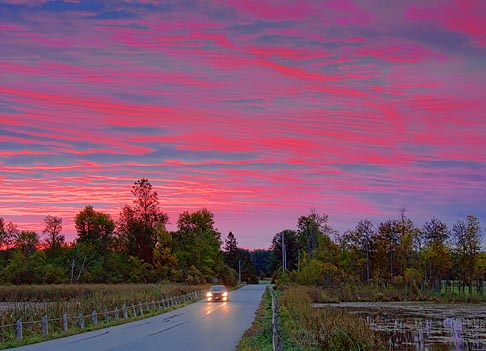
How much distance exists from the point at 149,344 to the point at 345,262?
6048 centimetres

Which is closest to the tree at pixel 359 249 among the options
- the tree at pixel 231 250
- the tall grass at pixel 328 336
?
the tall grass at pixel 328 336

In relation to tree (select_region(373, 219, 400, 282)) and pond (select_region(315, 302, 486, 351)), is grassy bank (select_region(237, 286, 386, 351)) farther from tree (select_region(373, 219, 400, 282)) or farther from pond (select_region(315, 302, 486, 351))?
tree (select_region(373, 219, 400, 282))

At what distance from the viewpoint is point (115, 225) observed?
126 metres

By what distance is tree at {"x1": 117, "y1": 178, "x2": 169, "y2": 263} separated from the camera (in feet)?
385

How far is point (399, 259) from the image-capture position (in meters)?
82.6

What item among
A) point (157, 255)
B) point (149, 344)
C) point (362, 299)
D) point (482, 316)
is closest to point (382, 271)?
point (362, 299)

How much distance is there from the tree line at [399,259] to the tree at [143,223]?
124ft

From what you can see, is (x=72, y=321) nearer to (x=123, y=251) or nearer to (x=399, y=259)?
(x=399, y=259)

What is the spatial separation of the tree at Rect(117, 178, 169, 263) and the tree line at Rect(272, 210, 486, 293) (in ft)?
124

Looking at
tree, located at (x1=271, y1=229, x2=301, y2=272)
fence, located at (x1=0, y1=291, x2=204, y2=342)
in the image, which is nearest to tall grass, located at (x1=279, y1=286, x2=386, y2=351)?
fence, located at (x1=0, y1=291, x2=204, y2=342)

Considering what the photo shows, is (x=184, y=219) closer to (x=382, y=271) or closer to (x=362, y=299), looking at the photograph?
(x=382, y=271)

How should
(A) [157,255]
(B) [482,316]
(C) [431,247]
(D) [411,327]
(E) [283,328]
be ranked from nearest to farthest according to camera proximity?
1. (E) [283,328]
2. (D) [411,327]
3. (B) [482,316]
4. (C) [431,247]
5. (A) [157,255]

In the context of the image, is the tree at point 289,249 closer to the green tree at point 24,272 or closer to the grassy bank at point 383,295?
the green tree at point 24,272

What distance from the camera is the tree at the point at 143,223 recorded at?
117m
